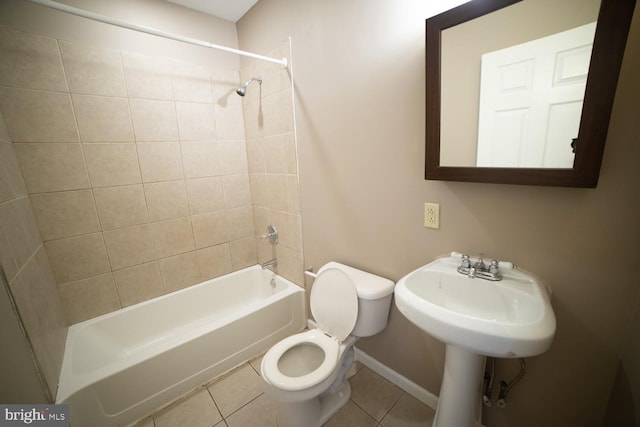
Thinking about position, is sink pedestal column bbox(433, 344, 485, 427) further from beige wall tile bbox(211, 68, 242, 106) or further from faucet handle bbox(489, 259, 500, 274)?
beige wall tile bbox(211, 68, 242, 106)

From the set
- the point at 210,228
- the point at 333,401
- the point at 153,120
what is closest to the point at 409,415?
the point at 333,401

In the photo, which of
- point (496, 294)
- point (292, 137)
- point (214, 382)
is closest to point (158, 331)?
point (214, 382)

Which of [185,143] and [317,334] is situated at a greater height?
[185,143]

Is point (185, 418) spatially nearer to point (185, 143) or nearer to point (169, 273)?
point (169, 273)

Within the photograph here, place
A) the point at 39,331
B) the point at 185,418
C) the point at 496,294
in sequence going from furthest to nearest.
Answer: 1. the point at 185,418
2. the point at 39,331
3. the point at 496,294

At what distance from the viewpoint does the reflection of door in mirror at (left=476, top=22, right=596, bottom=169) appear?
769 mm

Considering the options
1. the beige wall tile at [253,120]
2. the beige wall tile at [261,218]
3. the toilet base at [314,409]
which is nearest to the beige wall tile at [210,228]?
the beige wall tile at [261,218]

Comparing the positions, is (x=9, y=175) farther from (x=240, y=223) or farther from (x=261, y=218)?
(x=261, y=218)

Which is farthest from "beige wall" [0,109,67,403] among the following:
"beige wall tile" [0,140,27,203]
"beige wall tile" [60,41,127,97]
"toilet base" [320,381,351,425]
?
"toilet base" [320,381,351,425]

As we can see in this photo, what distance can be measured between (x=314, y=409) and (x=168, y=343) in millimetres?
932

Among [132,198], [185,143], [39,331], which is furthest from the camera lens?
[185,143]

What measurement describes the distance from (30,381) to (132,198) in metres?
1.12

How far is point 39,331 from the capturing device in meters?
1.16

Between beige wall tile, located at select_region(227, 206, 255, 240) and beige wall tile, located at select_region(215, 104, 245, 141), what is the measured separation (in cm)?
65
